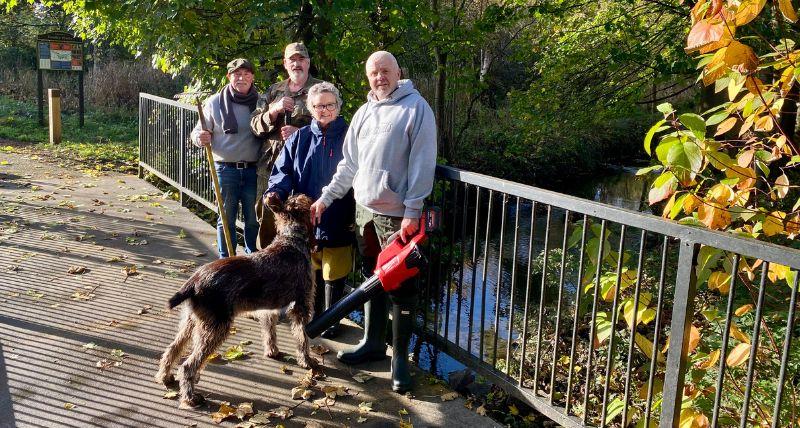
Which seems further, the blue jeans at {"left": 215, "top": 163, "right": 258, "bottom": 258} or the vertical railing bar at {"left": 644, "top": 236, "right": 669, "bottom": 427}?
the blue jeans at {"left": 215, "top": 163, "right": 258, "bottom": 258}

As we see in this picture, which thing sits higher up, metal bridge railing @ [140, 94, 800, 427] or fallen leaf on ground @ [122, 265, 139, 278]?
metal bridge railing @ [140, 94, 800, 427]

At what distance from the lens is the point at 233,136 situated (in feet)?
19.9

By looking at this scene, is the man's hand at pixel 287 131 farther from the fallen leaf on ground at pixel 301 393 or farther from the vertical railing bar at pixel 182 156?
the vertical railing bar at pixel 182 156

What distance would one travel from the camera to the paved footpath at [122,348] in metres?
3.96

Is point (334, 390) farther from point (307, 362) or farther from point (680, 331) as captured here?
point (680, 331)

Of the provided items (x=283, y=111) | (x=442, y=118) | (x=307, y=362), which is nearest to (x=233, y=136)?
(x=283, y=111)

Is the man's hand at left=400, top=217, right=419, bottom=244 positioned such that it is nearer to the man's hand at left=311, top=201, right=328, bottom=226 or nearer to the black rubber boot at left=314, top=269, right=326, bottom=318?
the man's hand at left=311, top=201, right=328, bottom=226

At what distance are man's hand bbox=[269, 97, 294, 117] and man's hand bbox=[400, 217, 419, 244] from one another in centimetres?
182

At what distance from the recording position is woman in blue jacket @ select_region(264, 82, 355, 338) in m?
4.75

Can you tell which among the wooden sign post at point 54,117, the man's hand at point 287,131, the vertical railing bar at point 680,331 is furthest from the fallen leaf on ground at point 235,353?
the wooden sign post at point 54,117

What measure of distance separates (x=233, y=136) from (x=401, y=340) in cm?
270

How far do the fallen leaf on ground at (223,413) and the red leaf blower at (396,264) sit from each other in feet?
2.89

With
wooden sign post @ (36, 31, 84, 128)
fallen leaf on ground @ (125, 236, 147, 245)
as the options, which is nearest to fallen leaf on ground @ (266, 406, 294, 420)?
fallen leaf on ground @ (125, 236, 147, 245)

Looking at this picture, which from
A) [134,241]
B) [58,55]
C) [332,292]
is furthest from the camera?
[58,55]
